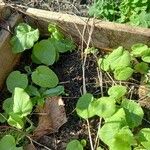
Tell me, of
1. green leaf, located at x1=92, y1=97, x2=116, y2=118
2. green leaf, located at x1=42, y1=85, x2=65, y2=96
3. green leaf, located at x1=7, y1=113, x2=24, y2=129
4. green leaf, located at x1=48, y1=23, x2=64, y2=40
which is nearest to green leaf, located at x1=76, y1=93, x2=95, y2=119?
green leaf, located at x1=92, y1=97, x2=116, y2=118

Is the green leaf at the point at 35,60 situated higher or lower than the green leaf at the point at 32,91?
higher

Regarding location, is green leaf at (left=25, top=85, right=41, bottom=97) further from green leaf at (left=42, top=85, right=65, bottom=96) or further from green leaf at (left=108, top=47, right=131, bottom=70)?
green leaf at (left=108, top=47, right=131, bottom=70)

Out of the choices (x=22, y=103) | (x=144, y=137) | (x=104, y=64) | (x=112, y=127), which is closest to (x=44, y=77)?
(x=22, y=103)

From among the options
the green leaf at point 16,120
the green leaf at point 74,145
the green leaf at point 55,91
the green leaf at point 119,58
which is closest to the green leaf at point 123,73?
the green leaf at point 119,58

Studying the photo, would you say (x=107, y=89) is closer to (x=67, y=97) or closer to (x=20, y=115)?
(x=67, y=97)

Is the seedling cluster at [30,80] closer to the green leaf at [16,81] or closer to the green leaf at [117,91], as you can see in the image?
the green leaf at [16,81]

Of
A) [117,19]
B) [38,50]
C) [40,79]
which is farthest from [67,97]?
[117,19]
